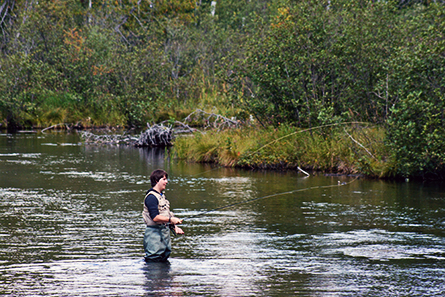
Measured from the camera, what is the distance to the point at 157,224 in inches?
298

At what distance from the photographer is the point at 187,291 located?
6531 millimetres

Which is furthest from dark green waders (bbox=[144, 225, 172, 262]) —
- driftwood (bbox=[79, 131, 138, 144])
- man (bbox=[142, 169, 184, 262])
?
driftwood (bbox=[79, 131, 138, 144])

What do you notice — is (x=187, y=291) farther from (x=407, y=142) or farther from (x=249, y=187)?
(x=407, y=142)

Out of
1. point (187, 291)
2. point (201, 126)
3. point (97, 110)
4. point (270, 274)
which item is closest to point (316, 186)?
point (270, 274)

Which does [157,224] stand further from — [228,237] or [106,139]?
[106,139]

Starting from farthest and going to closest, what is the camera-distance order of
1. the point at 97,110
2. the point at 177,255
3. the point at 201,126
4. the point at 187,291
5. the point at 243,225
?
the point at 97,110 → the point at 201,126 → the point at 243,225 → the point at 177,255 → the point at 187,291

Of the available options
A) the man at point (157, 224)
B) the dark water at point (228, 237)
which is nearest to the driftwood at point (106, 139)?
the dark water at point (228, 237)

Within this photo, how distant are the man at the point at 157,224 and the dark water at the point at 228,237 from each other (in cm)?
20

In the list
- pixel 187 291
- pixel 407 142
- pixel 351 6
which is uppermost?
pixel 351 6

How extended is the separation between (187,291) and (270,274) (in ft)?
3.52

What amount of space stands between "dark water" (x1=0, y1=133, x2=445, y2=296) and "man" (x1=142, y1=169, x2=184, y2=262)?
0.64ft

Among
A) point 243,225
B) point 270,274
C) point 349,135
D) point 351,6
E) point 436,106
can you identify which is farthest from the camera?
point 351,6

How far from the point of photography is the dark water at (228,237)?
22.3ft

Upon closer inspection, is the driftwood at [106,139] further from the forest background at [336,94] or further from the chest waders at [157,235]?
the chest waders at [157,235]
